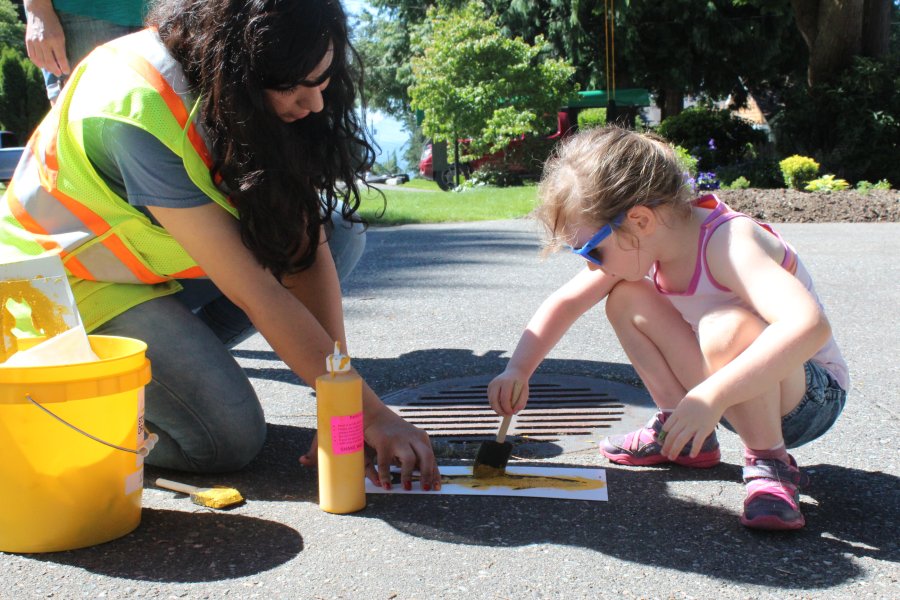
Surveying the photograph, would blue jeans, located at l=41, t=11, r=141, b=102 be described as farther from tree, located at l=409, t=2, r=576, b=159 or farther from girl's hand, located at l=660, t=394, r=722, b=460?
tree, located at l=409, t=2, r=576, b=159

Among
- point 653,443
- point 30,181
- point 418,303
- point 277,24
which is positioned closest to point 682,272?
point 653,443

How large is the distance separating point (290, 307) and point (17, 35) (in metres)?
38.9

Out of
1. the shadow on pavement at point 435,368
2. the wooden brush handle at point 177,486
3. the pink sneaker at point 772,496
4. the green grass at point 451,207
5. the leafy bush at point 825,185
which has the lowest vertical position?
the green grass at point 451,207

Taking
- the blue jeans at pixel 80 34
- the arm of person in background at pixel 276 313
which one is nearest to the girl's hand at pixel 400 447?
the arm of person in background at pixel 276 313

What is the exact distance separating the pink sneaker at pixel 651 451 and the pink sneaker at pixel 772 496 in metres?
0.35

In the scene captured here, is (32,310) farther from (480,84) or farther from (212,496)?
(480,84)

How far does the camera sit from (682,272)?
88.2 inches

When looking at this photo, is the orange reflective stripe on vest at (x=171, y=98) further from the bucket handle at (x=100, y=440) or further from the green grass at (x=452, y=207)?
the green grass at (x=452, y=207)

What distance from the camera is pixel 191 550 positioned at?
194 centimetres

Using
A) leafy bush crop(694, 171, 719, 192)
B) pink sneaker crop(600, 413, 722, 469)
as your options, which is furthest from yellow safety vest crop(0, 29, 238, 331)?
leafy bush crop(694, 171, 719, 192)

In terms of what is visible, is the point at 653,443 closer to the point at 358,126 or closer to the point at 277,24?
the point at 358,126

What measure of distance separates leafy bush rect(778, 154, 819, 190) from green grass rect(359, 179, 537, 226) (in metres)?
2.94

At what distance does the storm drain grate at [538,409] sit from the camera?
2785mm

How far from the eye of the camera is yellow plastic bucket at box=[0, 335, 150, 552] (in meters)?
1.80
